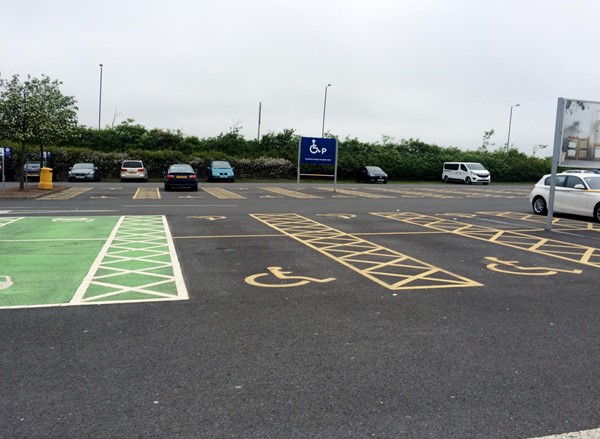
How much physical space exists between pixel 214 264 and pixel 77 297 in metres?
2.63

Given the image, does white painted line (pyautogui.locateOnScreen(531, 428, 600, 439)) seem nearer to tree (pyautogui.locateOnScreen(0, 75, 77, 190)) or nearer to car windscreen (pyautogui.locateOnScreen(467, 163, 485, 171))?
tree (pyautogui.locateOnScreen(0, 75, 77, 190))

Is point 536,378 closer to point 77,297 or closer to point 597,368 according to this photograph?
point 597,368

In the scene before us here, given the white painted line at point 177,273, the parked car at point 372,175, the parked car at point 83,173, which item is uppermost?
the parked car at point 372,175

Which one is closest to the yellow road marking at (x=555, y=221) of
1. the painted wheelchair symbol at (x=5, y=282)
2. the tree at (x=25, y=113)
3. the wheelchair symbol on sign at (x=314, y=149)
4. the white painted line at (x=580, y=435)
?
the wheelchair symbol on sign at (x=314, y=149)

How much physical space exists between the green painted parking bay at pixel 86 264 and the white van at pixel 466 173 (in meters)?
36.9

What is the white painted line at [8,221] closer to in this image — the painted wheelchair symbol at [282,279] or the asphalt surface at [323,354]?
the asphalt surface at [323,354]

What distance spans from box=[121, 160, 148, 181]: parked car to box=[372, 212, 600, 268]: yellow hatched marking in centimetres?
2639

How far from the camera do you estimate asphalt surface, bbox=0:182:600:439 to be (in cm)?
353

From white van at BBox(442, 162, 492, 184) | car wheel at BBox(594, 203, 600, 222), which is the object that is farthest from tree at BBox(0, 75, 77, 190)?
white van at BBox(442, 162, 492, 184)

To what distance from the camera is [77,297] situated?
6.64 meters

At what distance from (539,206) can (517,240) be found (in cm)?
733

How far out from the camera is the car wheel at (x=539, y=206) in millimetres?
18406

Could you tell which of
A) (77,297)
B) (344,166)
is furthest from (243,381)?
(344,166)

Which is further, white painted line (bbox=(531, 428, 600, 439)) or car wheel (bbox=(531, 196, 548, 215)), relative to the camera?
car wheel (bbox=(531, 196, 548, 215))
